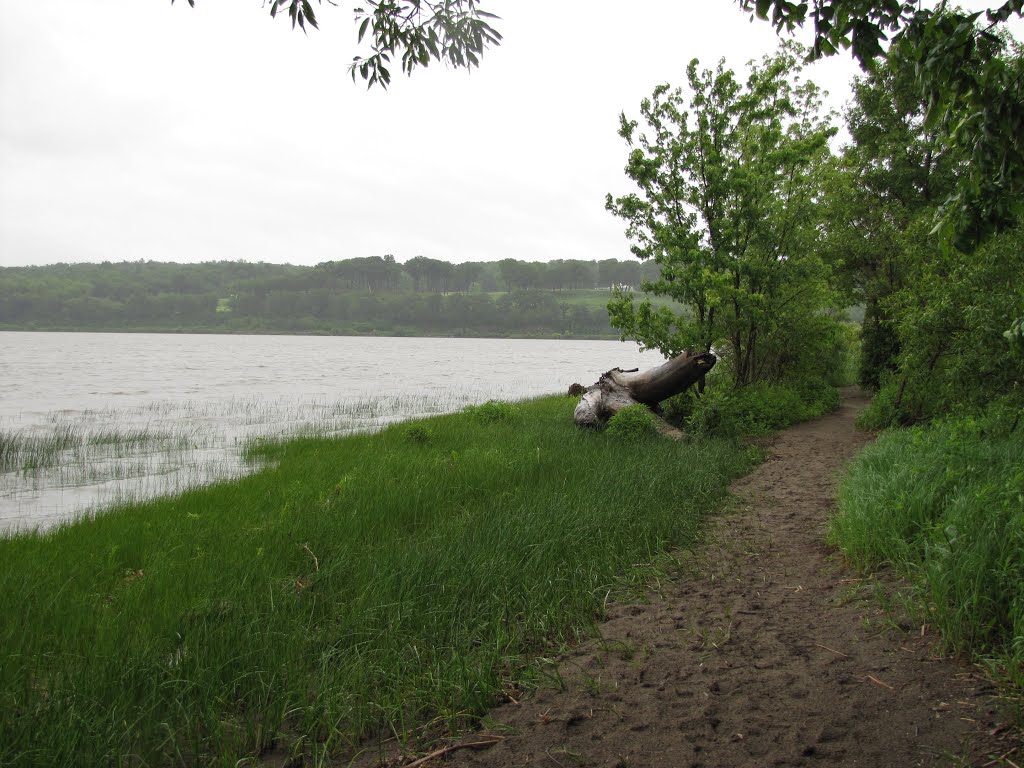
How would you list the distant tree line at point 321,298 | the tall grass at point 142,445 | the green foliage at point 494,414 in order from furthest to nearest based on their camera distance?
the distant tree line at point 321,298, the green foliage at point 494,414, the tall grass at point 142,445

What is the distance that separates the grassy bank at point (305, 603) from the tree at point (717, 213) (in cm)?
544

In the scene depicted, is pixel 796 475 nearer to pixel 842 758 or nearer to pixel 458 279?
pixel 842 758

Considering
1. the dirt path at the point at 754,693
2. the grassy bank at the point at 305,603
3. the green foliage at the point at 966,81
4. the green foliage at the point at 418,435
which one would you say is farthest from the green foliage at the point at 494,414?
the green foliage at the point at 966,81

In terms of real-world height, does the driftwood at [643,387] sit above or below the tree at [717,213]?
below

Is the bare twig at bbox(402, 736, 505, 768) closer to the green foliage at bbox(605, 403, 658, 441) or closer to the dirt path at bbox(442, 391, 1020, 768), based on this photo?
the dirt path at bbox(442, 391, 1020, 768)

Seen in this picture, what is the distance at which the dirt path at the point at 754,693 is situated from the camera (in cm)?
291

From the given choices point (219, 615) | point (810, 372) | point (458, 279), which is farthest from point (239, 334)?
point (219, 615)

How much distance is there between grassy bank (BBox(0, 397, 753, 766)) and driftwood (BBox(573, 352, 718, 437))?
14.1 feet

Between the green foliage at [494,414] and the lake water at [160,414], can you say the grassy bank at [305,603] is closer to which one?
the lake water at [160,414]

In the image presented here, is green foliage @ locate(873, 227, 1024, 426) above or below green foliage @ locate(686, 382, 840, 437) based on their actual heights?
above

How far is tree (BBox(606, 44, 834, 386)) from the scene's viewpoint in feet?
44.4

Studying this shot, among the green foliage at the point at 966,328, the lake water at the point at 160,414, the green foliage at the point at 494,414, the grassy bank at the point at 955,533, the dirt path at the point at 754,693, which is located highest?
the green foliage at the point at 966,328

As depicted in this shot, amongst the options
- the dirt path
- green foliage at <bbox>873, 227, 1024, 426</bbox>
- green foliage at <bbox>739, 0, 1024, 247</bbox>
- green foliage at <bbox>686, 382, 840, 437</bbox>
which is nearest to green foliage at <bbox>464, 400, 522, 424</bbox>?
green foliage at <bbox>686, 382, 840, 437</bbox>

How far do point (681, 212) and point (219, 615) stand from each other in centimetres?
1254
